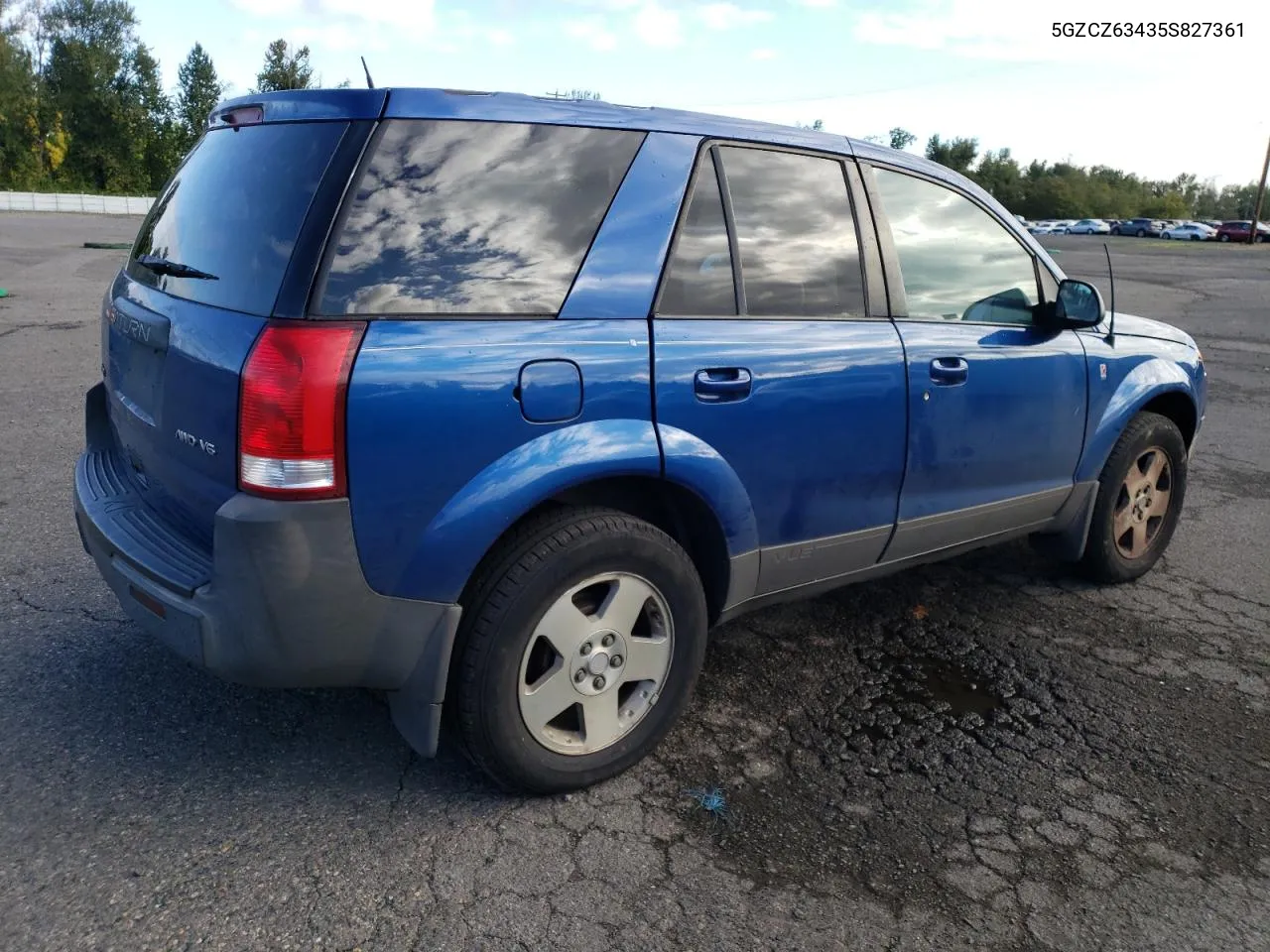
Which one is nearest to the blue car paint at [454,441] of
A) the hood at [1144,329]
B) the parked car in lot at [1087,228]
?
the hood at [1144,329]

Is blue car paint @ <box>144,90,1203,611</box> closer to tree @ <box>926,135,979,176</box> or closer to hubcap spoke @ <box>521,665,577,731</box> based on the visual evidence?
hubcap spoke @ <box>521,665,577,731</box>

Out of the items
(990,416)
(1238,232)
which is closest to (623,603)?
(990,416)

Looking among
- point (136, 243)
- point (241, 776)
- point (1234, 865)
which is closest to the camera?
point (1234, 865)

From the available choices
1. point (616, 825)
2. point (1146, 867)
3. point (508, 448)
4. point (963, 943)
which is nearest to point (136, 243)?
point (508, 448)

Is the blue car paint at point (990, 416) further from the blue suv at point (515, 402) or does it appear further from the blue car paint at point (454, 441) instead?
the blue car paint at point (454, 441)

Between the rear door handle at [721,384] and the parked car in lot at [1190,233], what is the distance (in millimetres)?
65576

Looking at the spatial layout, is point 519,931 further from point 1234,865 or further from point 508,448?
point 1234,865

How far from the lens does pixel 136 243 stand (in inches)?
133

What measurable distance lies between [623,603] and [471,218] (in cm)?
110

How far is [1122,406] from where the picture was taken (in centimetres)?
433

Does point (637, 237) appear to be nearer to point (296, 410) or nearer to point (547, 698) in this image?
point (296, 410)

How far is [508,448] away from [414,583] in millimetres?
398

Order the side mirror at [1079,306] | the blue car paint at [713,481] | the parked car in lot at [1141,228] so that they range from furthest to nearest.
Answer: the parked car in lot at [1141,228]
the side mirror at [1079,306]
the blue car paint at [713,481]

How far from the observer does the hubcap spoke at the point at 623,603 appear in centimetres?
285
